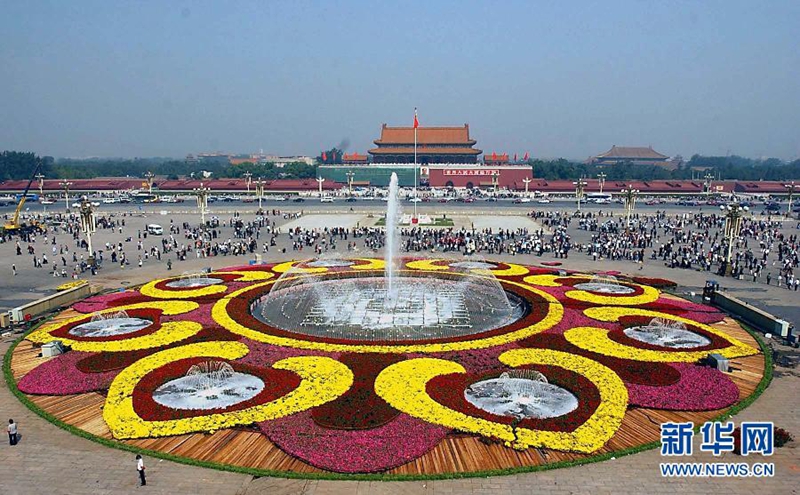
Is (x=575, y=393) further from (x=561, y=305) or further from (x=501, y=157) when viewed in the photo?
(x=501, y=157)

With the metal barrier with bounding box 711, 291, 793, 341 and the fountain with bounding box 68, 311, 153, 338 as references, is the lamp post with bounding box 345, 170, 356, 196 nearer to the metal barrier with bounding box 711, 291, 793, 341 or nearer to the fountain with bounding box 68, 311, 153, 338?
the fountain with bounding box 68, 311, 153, 338

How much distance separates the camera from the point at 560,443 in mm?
11594

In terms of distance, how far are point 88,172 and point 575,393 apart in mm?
128293

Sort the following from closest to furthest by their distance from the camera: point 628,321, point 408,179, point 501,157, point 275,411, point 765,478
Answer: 1. point 765,478
2. point 275,411
3. point 628,321
4. point 408,179
5. point 501,157

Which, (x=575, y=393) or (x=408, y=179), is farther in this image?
(x=408, y=179)

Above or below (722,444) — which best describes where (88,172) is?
above

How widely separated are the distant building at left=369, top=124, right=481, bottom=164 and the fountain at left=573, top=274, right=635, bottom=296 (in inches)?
3066

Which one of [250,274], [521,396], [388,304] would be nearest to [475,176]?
[250,274]

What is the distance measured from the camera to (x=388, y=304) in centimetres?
2252

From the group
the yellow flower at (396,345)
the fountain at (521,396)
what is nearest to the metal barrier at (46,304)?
the yellow flower at (396,345)

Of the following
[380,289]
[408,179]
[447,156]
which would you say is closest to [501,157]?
[447,156]

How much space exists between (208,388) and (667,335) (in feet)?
48.3

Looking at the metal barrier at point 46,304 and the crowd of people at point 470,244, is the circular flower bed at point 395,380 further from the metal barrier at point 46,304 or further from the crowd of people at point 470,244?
the crowd of people at point 470,244

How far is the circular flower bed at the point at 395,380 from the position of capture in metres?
11.7
